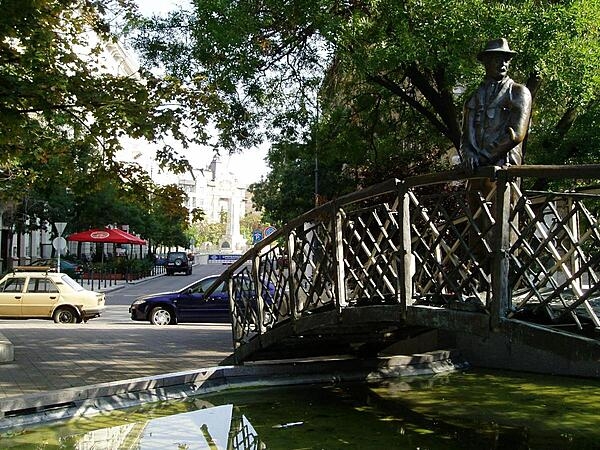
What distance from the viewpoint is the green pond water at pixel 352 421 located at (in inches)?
335

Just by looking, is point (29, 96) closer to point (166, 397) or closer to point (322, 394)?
point (166, 397)

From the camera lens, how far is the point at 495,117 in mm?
7957

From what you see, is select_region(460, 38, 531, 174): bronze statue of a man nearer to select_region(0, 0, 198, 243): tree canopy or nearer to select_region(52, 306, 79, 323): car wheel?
select_region(0, 0, 198, 243): tree canopy

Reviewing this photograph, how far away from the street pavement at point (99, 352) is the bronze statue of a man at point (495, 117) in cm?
604

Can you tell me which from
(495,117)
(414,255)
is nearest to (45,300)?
(414,255)

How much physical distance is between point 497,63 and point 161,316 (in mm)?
16013

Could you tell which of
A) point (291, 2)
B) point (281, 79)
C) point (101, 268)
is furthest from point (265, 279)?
point (101, 268)

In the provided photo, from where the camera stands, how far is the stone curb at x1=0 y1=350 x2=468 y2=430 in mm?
9062

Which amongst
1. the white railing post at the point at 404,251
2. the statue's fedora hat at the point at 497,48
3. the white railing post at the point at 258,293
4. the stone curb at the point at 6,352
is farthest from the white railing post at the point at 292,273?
the stone curb at the point at 6,352

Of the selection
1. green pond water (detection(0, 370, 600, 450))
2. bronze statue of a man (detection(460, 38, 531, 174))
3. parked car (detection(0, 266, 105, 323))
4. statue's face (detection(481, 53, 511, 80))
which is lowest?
green pond water (detection(0, 370, 600, 450))

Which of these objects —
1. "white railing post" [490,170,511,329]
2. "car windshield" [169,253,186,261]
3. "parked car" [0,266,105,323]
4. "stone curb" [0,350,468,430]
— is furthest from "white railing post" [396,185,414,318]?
"car windshield" [169,253,186,261]

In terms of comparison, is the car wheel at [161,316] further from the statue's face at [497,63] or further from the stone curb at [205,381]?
the statue's face at [497,63]

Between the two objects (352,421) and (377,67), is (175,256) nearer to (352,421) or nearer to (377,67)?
(377,67)

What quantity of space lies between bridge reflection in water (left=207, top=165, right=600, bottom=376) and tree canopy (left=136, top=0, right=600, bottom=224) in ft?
7.05
